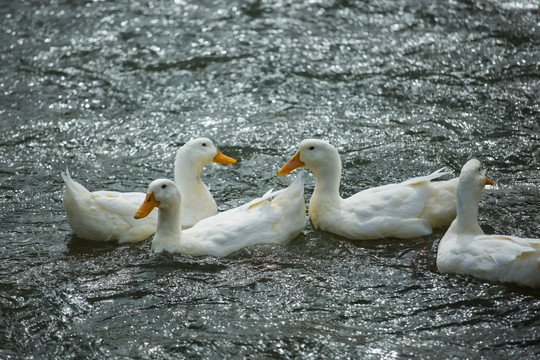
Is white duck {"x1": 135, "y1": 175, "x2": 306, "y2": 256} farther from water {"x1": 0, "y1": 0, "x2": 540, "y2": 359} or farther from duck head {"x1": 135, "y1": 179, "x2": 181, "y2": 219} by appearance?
water {"x1": 0, "y1": 0, "x2": 540, "y2": 359}

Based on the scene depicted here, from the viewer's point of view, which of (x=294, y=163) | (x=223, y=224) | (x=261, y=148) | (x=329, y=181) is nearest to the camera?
(x=223, y=224)

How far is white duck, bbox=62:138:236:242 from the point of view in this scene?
21.4 feet

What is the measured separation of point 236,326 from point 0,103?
259 inches

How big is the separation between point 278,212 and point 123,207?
1.61 metres

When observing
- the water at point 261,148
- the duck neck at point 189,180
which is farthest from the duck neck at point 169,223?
the duck neck at point 189,180

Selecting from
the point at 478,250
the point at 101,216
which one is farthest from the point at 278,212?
the point at 478,250

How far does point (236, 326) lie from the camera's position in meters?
5.29

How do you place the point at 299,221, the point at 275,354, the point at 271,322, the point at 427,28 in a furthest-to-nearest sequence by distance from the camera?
the point at 427,28
the point at 299,221
the point at 271,322
the point at 275,354

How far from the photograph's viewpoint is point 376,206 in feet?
21.4

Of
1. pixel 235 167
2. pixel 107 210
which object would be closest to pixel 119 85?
pixel 235 167

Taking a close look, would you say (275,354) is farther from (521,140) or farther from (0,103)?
(0,103)

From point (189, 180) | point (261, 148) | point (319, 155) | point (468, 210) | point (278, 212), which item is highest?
point (319, 155)

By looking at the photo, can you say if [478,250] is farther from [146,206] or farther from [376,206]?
[146,206]

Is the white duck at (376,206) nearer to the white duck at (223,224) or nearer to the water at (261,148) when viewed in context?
the water at (261,148)
